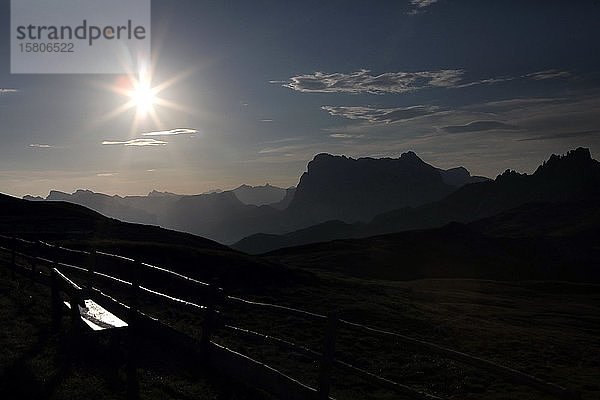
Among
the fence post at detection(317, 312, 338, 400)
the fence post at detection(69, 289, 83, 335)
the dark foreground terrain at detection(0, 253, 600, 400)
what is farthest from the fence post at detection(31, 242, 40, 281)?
the fence post at detection(317, 312, 338, 400)

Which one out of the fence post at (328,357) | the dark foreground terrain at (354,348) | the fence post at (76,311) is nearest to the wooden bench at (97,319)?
the fence post at (76,311)

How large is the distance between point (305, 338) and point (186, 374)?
8.38 meters

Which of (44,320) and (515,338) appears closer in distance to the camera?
(44,320)

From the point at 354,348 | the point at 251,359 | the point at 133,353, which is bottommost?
the point at 354,348

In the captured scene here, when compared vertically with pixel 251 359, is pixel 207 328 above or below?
above

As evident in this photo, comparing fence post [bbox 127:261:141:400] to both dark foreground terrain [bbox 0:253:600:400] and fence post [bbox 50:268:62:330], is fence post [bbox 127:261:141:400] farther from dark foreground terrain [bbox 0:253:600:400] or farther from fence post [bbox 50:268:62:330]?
fence post [bbox 50:268:62:330]

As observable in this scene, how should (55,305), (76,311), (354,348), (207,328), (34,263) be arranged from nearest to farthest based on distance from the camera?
(76,311), (207,328), (55,305), (354,348), (34,263)

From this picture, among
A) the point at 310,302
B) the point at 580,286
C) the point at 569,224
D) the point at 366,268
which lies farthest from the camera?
the point at 569,224

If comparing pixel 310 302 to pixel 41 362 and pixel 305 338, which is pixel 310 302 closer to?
pixel 305 338

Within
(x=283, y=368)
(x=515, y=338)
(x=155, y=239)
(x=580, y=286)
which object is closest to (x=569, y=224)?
(x=580, y=286)

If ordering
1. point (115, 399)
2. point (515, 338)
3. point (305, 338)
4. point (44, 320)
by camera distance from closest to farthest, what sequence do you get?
point (115, 399), point (44, 320), point (305, 338), point (515, 338)

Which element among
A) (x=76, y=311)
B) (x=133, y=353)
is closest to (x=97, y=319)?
(x=76, y=311)

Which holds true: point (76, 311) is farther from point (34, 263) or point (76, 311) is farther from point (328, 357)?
point (34, 263)

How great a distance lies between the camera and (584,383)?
1759cm
